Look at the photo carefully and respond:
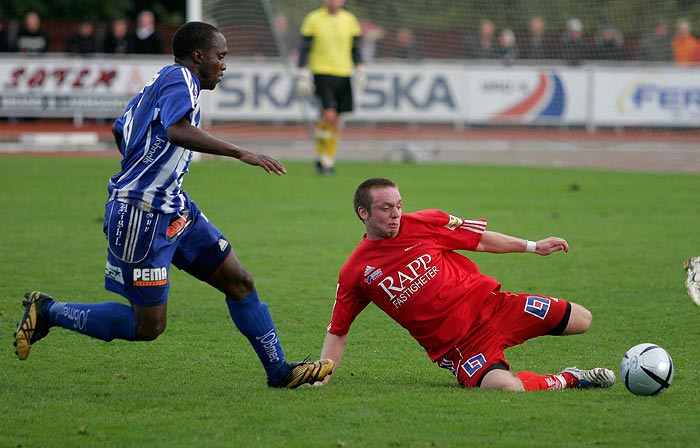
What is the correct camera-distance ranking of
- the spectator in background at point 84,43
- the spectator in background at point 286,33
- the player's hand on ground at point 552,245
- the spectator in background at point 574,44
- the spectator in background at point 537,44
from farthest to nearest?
the spectator in background at point 84,43 < the spectator in background at point 537,44 < the spectator in background at point 574,44 < the spectator in background at point 286,33 < the player's hand on ground at point 552,245

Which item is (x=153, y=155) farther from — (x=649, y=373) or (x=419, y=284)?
(x=649, y=373)

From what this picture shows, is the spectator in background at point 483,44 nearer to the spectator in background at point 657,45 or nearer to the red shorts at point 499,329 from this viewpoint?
the spectator in background at point 657,45

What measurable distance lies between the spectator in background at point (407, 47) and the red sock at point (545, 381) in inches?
724

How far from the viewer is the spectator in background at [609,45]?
21984 mm

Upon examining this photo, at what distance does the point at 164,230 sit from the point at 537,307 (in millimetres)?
1954

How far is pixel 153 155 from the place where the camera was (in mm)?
5141

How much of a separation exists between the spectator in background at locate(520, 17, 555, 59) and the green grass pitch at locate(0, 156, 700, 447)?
9262 millimetres

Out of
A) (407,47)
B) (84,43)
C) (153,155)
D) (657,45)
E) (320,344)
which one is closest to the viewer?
(153,155)

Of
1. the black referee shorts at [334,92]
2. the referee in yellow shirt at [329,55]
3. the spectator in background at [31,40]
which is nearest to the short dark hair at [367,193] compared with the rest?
the referee in yellow shirt at [329,55]

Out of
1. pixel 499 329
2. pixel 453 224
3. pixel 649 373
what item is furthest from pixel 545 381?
pixel 453 224

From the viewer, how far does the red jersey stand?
5520mm

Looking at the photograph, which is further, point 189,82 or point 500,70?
point 500,70

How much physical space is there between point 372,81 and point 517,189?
804cm

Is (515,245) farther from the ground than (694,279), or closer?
farther from the ground
